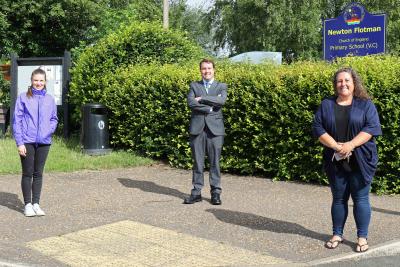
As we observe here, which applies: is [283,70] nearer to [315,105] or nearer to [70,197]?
[315,105]

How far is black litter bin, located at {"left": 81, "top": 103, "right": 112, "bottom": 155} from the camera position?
37.3 feet

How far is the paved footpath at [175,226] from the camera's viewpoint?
516 centimetres

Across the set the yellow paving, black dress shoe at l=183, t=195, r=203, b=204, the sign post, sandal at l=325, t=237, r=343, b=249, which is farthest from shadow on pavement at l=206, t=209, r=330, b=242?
the sign post

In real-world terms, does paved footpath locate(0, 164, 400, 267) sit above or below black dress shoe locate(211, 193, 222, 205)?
below

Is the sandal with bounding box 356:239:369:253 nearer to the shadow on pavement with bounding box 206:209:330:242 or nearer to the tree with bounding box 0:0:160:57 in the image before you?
the shadow on pavement with bounding box 206:209:330:242

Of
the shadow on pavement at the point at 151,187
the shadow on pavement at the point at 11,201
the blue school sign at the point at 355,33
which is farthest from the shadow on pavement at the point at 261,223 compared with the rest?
the blue school sign at the point at 355,33

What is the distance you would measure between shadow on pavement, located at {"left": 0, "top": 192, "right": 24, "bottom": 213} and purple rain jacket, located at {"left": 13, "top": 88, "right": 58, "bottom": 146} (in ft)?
3.39

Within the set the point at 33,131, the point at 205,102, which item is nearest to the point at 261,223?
the point at 205,102

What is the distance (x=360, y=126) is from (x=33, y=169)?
3.93m

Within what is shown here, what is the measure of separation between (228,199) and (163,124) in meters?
3.40

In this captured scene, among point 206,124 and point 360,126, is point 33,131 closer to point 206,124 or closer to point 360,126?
point 206,124

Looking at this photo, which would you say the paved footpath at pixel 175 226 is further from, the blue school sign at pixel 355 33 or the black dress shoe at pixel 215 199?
the blue school sign at pixel 355 33

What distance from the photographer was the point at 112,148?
1203 cm

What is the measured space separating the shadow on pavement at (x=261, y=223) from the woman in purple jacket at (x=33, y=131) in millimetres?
2169
